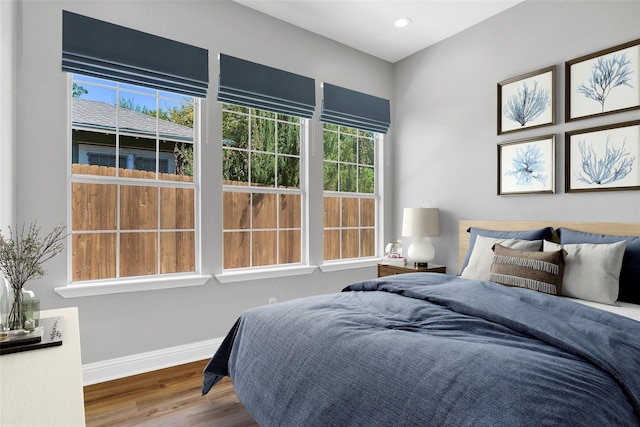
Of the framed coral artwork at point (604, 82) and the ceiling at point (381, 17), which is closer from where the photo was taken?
the framed coral artwork at point (604, 82)

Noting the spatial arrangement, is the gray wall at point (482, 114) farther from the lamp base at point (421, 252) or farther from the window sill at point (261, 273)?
the window sill at point (261, 273)

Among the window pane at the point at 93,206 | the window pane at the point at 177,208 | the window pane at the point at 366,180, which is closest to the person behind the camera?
the window pane at the point at 93,206

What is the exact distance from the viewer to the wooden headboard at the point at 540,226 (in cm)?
246

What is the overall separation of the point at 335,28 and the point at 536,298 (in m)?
2.98

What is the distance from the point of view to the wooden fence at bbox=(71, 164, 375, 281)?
2.58 metres

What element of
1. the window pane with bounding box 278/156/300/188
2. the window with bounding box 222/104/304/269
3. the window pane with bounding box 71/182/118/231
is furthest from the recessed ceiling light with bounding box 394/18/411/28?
the window pane with bounding box 71/182/118/231

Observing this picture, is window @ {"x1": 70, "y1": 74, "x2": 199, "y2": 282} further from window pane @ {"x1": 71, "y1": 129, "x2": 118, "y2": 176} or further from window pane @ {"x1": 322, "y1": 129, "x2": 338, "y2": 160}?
window pane @ {"x1": 322, "y1": 129, "x2": 338, "y2": 160}

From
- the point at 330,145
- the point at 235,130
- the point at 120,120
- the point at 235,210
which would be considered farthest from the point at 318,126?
the point at 120,120

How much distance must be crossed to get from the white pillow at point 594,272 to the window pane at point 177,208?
272 centimetres

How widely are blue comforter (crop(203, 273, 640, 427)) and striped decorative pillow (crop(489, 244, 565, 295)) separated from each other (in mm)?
523

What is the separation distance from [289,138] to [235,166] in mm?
642

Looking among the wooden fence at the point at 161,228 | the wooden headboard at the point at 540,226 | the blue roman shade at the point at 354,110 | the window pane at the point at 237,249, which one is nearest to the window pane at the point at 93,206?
the wooden fence at the point at 161,228

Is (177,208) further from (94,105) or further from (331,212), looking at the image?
(331,212)

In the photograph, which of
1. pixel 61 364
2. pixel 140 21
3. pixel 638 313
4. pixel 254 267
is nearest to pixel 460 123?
pixel 638 313
